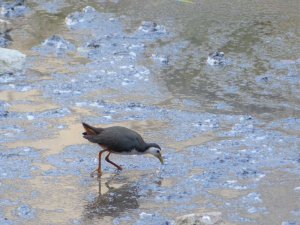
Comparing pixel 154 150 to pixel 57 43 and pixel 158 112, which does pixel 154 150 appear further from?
pixel 57 43

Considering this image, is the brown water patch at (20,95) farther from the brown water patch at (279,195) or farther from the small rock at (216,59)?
the brown water patch at (279,195)

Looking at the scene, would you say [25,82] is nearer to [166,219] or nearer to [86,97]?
[86,97]

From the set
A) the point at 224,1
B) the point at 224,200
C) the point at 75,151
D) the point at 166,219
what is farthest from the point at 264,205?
the point at 224,1

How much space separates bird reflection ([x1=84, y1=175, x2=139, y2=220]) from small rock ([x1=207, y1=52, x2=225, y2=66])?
10.8ft

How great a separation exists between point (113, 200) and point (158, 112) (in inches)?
78.7

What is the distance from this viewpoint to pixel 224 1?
506 inches

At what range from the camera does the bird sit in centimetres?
687

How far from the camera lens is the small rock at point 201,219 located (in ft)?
18.2

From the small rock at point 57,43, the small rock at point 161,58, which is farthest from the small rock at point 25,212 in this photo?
the small rock at point 57,43

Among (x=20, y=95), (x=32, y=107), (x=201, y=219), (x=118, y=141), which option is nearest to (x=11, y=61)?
(x=20, y=95)

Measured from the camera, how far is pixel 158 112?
825 centimetres

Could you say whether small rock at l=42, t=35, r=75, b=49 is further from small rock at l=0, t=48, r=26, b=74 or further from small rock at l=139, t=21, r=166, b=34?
small rock at l=139, t=21, r=166, b=34

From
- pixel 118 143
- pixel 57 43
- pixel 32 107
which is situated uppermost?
pixel 118 143

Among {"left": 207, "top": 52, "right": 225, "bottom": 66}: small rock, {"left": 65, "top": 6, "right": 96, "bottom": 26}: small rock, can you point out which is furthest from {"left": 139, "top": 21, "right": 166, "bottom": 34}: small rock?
{"left": 207, "top": 52, "right": 225, "bottom": 66}: small rock
